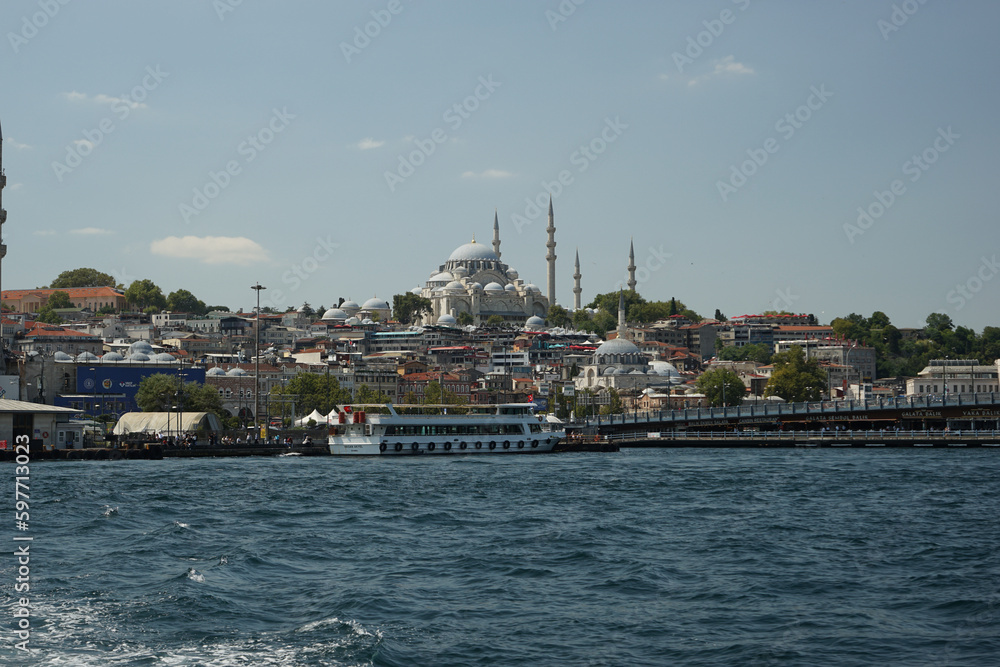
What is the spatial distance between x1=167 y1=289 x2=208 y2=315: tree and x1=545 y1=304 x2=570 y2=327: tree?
3696 centimetres

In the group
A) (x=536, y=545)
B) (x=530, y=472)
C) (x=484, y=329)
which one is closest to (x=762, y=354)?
(x=484, y=329)

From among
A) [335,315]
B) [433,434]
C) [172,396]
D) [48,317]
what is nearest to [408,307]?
[335,315]

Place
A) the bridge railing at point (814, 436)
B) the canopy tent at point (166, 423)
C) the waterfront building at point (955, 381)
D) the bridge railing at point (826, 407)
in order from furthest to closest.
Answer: the waterfront building at point (955, 381)
the bridge railing at point (826, 407)
the bridge railing at point (814, 436)
the canopy tent at point (166, 423)

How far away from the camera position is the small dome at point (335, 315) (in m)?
136

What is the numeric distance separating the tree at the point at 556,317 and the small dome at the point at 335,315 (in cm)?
2096

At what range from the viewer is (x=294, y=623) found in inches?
555

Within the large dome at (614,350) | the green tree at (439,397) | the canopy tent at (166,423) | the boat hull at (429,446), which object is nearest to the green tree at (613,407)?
the green tree at (439,397)

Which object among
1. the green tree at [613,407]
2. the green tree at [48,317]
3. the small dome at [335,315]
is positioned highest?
the small dome at [335,315]

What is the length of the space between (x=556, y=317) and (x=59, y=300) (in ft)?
160

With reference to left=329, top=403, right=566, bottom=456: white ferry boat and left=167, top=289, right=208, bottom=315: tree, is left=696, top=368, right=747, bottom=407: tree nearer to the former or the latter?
left=329, top=403, right=566, bottom=456: white ferry boat

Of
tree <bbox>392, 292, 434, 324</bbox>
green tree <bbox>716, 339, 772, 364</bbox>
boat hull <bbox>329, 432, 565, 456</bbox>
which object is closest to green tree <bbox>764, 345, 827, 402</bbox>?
green tree <bbox>716, 339, 772, 364</bbox>

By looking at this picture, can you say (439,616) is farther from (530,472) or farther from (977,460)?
(977,460)

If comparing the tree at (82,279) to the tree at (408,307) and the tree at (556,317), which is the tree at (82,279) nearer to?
the tree at (408,307)

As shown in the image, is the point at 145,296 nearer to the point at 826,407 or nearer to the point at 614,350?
the point at 614,350
